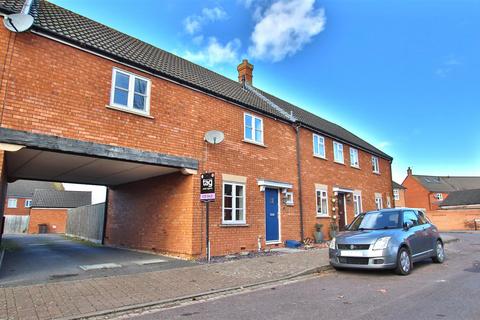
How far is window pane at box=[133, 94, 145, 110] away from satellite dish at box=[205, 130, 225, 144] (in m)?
2.32

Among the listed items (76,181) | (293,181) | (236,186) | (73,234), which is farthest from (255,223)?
(73,234)

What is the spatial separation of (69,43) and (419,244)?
35.1 ft

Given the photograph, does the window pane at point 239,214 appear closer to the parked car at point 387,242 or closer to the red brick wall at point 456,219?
the parked car at point 387,242

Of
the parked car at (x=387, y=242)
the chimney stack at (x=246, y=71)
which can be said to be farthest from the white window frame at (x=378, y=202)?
the parked car at (x=387, y=242)

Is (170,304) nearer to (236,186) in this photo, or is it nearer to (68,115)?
(68,115)

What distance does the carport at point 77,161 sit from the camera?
7.52 metres

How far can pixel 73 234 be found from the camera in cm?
2700

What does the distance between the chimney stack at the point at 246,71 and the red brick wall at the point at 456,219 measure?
27400mm

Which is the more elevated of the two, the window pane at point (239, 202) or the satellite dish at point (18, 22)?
the satellite dish at point (18, 22)

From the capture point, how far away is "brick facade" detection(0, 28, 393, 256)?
7.82 m

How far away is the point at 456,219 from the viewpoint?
33.5 m

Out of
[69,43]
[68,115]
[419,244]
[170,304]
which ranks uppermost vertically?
[69,43]

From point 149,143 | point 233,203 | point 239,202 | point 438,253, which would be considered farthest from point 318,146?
point 149,143

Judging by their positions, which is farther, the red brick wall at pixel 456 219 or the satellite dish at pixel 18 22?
the red brick wall at pixel 456 219
